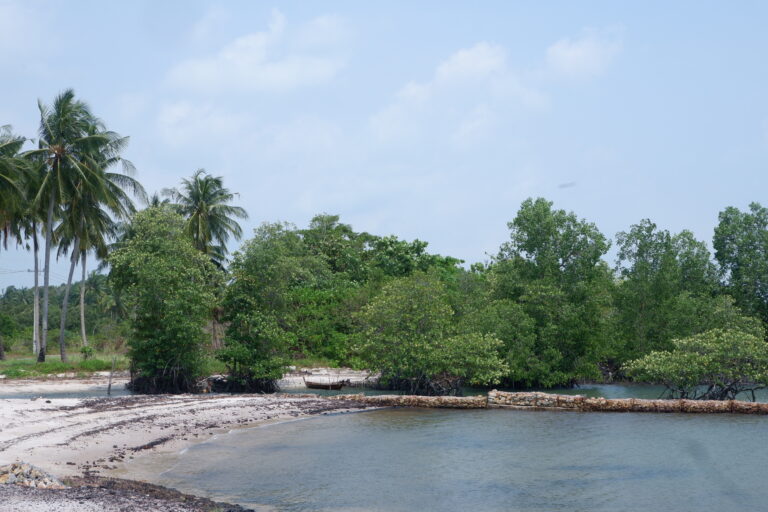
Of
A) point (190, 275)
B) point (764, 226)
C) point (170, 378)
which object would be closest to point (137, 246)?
point (190, 275)

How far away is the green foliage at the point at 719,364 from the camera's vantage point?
32.1m

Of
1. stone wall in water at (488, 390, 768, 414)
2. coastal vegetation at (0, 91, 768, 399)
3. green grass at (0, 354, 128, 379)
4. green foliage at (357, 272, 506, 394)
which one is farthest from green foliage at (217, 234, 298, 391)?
stone wall in water at (488, 390, 768, 414)

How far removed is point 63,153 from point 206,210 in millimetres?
13850

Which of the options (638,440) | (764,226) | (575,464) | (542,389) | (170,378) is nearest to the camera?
(575,464)

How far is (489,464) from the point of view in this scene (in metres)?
20.4

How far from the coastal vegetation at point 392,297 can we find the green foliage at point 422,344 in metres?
0.10

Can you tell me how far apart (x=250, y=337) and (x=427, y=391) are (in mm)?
9998

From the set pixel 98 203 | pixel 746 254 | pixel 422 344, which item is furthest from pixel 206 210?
pixel 746 254

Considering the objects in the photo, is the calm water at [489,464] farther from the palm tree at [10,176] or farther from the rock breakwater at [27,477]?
the palm tree at [10,176]

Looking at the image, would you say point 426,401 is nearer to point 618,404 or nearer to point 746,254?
point 618,404

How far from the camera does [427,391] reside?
3688 cm

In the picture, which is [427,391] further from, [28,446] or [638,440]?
[28,446]

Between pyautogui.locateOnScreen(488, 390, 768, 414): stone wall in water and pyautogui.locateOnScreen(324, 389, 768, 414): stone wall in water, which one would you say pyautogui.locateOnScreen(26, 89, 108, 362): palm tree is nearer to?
pyautogui.locateOnScreen(324, 389, 768, 414): stone wall in water

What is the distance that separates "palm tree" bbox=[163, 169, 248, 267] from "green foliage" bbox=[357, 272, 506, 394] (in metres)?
21.5
